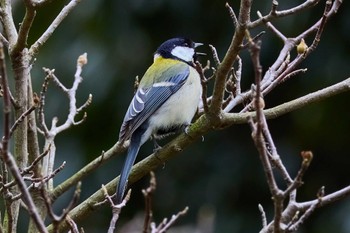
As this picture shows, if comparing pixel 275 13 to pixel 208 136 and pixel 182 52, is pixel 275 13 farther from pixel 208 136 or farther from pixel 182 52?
pixel 208 136

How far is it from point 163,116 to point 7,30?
3.58 ft

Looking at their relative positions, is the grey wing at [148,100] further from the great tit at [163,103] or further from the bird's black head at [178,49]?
the bird's black head at [178,49]

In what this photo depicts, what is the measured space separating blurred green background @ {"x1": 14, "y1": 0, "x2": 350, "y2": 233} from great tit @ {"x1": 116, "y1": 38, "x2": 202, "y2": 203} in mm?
1291

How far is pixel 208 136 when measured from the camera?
17.8ft

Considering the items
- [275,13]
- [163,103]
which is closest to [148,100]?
[163,103]

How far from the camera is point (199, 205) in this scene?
530 centimetres

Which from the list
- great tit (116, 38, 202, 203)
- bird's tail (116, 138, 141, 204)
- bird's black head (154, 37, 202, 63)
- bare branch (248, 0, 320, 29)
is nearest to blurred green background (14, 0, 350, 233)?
bird's black head (154, 37, 202, 63)

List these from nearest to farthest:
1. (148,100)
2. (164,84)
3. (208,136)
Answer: (148,100) → (164,84) → (208,136)

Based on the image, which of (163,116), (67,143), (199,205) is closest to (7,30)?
(163,116)

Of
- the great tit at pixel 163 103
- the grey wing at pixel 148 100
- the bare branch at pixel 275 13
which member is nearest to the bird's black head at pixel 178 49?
the great tit at pixel 163 103

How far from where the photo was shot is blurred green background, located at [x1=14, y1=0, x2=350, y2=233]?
5055mm

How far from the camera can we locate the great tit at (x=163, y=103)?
11.2 ft

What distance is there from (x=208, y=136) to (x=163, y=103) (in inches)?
72.0

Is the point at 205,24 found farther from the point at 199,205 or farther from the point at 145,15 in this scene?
the point at 199,205
